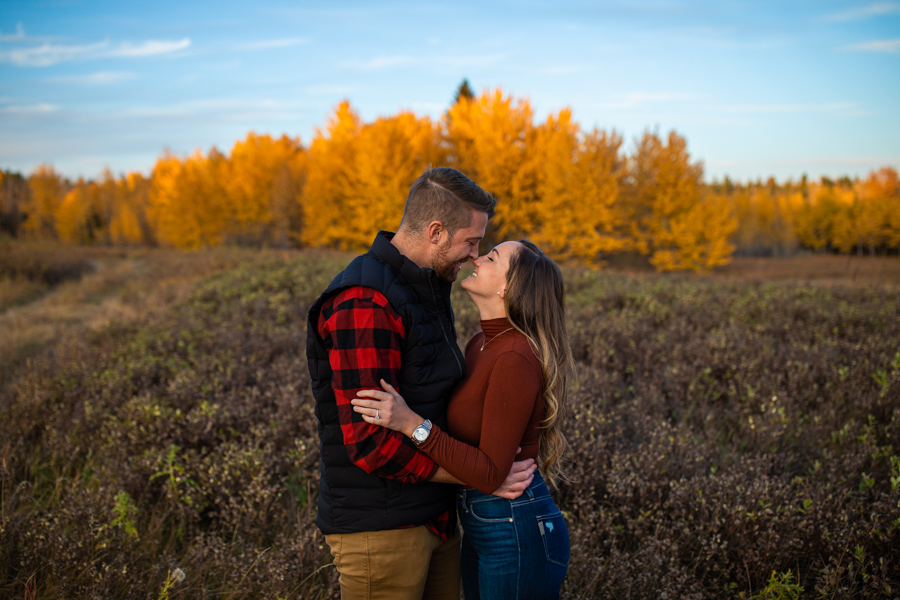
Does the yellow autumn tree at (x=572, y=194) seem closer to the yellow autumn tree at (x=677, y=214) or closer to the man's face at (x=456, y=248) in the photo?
the yellow autumn tree at (x=677, y=214)

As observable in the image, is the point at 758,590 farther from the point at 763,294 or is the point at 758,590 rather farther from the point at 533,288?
the point at 763,294

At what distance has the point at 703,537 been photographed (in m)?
3.04

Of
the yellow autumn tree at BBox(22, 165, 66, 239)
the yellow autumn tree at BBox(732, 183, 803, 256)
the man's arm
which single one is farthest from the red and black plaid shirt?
the yellow autumn tree at BBox(732, 183, 803, 256)

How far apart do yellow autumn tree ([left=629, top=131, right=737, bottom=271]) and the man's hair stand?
3032cm

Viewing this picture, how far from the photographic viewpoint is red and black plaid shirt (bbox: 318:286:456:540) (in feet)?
5.48

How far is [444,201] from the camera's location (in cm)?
190

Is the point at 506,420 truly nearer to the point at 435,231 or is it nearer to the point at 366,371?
the point at 366,371

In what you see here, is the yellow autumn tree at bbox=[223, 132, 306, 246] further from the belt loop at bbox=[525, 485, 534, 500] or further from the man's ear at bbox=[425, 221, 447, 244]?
the belt loop at bbox=[525, 485, 534, 500]

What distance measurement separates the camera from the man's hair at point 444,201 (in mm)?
1891

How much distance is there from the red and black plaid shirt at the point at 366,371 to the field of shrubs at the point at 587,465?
4.34 feet

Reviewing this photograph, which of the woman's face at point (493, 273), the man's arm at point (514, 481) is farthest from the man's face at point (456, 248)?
the man's arm at point (514, 481)

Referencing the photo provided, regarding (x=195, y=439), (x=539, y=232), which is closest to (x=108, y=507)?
(x=195, y=439)

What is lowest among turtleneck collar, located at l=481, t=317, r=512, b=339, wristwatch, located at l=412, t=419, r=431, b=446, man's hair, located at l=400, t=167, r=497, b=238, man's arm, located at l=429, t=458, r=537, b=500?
man's arm, located at l=429, t=458, r=537, b=500

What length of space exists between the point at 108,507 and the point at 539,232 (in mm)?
25123
